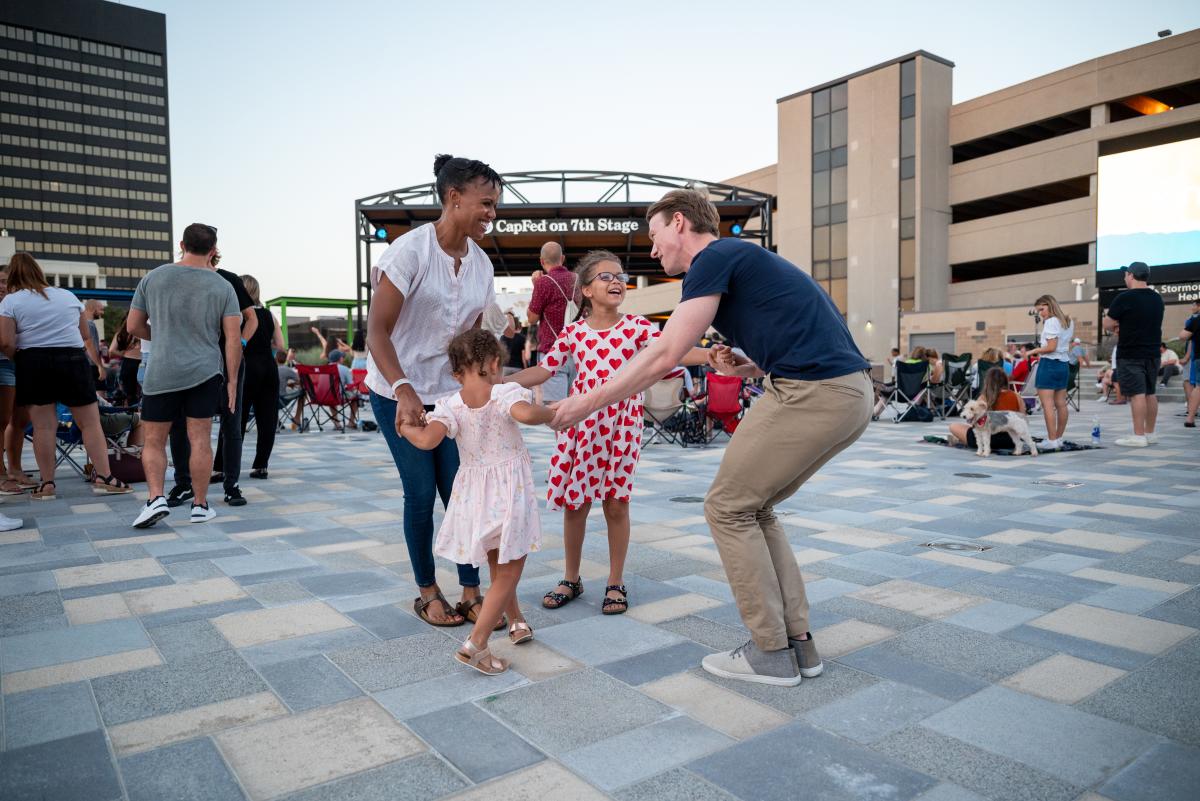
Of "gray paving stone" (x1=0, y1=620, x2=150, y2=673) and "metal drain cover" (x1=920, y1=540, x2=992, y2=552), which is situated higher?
"gray paving stone" (x1=0, y1=620, x2=150, y2=673)

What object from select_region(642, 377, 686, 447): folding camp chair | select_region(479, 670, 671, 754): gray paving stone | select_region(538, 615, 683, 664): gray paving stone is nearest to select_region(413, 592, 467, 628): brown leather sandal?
select_region(538, 615, 683, 664): gray paving stone

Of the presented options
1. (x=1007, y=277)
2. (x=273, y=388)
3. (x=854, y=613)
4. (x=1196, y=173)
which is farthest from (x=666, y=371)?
(x=1007, y=277)

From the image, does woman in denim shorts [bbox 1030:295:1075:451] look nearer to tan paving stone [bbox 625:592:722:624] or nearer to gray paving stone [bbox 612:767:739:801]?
tan paving stone [bbox 625:592:722:624]

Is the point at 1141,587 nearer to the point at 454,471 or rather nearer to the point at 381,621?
the point at 454,471

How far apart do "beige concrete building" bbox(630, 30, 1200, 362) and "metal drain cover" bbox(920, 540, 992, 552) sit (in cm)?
2983

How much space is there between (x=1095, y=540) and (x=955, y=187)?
3623 cm

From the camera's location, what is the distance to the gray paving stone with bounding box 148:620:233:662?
2.87 m

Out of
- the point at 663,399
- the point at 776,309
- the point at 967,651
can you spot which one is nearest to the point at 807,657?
the point at 967,651

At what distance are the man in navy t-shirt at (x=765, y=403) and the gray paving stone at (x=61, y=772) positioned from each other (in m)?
1.62

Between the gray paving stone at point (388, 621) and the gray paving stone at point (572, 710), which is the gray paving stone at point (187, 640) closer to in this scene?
the gray paving stone at point (388, 621)

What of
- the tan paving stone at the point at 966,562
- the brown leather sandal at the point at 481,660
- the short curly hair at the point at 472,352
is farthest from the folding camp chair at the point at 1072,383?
the brown leather sandal at the point at 481,660

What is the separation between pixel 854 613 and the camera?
3322 millimetres

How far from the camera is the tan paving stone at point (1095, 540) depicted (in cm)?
438

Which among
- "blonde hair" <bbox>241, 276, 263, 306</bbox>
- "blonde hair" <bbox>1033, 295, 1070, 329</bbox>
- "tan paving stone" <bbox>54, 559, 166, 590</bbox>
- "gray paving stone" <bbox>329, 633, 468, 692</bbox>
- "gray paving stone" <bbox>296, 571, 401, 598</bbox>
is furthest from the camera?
"blonde hair" <bbox>1033, 295, 1070, 329</bbox>
